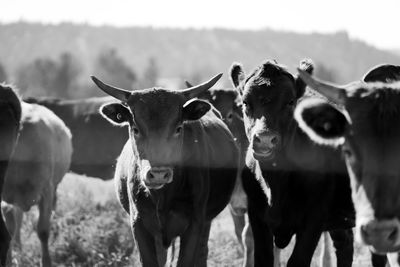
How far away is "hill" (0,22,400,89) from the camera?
15075cm

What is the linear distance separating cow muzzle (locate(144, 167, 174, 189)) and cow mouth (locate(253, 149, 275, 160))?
31.5 inches

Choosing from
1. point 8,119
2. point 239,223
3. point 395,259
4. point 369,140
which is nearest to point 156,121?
point 8,119

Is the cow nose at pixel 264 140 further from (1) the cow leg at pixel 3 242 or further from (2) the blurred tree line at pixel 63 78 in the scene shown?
(2) the blurred tree line at pixel 63 78

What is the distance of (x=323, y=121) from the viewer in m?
5.73

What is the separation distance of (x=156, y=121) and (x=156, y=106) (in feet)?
0.51

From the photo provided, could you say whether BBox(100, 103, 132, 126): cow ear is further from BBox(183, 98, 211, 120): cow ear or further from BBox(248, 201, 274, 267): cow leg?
BBox(248, 201, 274, 267): cow leg

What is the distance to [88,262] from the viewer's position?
1091 cm

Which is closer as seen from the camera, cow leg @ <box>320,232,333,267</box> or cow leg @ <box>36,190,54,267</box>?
cow leg @ <box>320,232,333,267</box>

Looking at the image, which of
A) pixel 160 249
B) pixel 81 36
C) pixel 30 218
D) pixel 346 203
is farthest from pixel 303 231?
pixel 81 36

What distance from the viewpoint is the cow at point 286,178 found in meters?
6.87

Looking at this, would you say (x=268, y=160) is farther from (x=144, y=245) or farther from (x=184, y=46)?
(x=184, y=46)

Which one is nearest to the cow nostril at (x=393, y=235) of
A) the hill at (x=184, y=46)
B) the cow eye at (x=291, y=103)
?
the cow eye at (x=291, y=103)

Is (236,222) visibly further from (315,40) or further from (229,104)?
(315,40)

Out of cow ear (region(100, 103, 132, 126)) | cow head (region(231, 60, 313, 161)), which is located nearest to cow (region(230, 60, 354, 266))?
cow head (region(231, 60, 313, 161))
